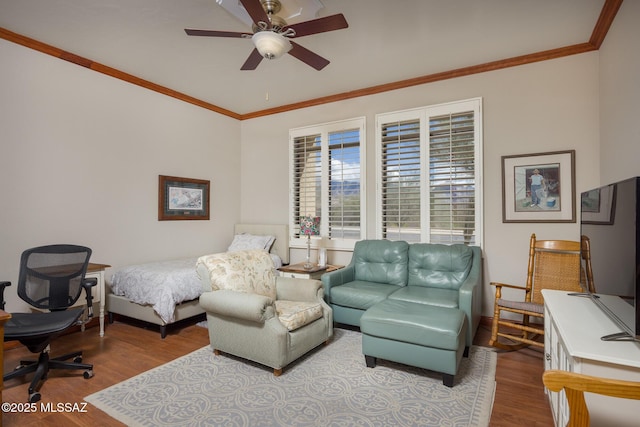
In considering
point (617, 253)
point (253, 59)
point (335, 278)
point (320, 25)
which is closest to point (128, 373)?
point (335, 278)

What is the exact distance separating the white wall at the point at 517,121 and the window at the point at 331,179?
0.19 meters

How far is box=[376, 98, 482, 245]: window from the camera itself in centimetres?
401

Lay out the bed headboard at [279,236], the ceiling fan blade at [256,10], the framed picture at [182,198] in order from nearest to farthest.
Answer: the ceiling fan blade at [256,10], the framed picture at [182,198], the bed headboard at [279,236]

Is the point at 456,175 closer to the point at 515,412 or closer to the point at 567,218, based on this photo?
the point at 567,218

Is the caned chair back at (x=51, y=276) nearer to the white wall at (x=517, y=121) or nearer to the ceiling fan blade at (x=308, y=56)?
the ceiling fan blade at (x=308, y=56)

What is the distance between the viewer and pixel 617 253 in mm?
1733

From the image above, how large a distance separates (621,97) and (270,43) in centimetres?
301

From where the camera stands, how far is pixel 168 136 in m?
4.74

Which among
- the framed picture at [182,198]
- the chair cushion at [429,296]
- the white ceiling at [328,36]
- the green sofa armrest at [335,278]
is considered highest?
the white ceiling at [328,36]

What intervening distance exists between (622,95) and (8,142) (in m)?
5.76

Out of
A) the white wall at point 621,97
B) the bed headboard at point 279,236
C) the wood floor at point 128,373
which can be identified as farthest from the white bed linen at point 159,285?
the white wall at point 621,97

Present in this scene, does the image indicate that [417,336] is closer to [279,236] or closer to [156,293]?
[156,293]

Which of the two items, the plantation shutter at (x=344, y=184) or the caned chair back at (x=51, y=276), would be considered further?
the plantation shutter at (x=344, y=184)

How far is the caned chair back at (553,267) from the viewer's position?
3.21 meters
